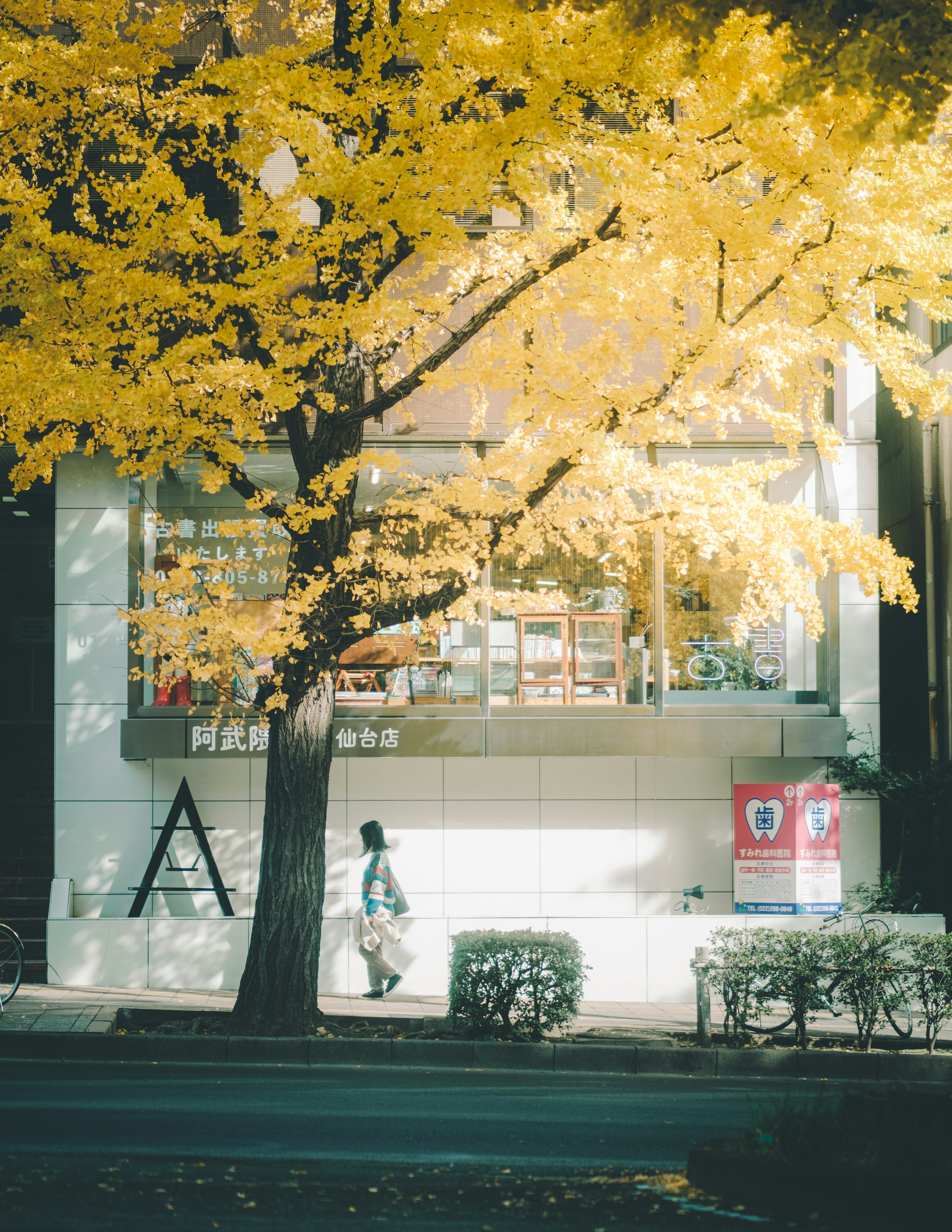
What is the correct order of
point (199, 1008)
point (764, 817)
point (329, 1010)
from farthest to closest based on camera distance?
point (764, 817) < point (329, 1010) < point (199, 1008)

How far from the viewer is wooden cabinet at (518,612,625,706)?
12641 millimetres

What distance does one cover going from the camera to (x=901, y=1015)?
9.45 meters

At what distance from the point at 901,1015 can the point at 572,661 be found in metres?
5.15

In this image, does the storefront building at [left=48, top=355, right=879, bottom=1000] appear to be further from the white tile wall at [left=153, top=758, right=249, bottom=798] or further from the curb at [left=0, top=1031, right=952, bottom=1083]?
the curb at [left=0, top=1031, right=952, bottom=1083]

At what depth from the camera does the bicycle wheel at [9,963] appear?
406 inches

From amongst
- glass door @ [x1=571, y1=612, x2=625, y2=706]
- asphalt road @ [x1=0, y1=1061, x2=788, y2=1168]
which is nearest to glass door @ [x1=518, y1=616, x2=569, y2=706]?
glass door @ [x1=571, y1=612, x2=625, y2=706]

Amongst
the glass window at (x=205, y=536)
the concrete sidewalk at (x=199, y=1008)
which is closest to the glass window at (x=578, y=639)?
the glass window at (x=205, y=536)

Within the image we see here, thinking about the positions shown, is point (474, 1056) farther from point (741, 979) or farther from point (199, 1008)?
point (199, 1008)


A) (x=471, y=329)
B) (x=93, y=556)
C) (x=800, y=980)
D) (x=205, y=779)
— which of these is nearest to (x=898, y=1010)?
(x=800, y=980)

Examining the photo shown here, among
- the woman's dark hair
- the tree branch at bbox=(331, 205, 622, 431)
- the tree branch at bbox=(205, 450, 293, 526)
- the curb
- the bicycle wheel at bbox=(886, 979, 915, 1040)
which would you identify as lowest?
the curb

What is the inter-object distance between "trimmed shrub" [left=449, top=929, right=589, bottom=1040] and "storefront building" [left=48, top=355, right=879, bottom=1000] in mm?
3135

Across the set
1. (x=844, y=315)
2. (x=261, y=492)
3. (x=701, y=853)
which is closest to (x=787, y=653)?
(x=701, y=853)

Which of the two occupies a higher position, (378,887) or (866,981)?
(378,887)

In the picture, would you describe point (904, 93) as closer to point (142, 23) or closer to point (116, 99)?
point (116, 99)
